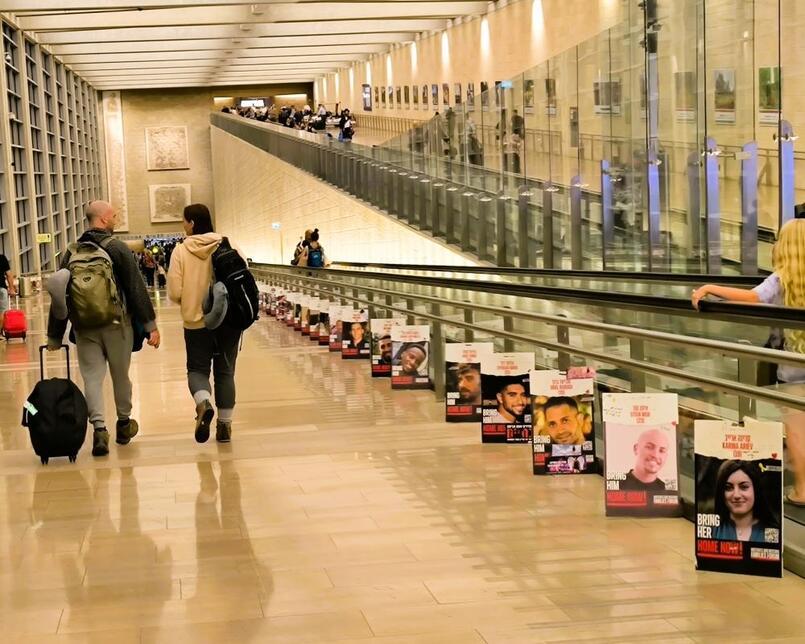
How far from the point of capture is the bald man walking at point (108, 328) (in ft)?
23.5

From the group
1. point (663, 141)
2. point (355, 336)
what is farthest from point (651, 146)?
point (355, 336)

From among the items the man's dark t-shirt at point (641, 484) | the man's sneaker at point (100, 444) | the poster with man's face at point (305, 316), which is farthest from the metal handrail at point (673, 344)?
the poster with man's face at point (305, 316)

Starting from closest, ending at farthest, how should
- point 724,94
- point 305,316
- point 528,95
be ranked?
point 724,94 → point 528,95 → point 305,316

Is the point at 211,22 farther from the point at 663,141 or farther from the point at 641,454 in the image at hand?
the point at 641,454

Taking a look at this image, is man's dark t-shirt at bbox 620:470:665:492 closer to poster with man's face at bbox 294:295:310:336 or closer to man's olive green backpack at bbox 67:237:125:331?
man's olive green backpack at bbox 67:237:125:331

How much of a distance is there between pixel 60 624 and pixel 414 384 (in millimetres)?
5759

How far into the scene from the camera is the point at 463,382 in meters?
7.62

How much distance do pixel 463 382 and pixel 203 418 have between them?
1.56 meters

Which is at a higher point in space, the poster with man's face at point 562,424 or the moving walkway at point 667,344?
the moving walkway at point 667,344

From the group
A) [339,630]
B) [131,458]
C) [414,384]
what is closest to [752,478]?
[339,630]

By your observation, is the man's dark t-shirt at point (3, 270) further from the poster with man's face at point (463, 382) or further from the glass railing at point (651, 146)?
the poster with man's face at point (463, 382)

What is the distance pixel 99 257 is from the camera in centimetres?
719

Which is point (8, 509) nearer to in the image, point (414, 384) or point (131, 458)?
point (131, 458)

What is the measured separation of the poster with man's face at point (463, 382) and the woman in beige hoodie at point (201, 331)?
1255mm
